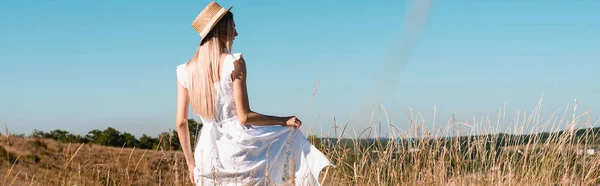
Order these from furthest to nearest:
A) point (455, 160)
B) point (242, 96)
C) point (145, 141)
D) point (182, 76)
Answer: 1. point (145, 141)
2. point (455, 160)
3. point (182, 76)
4. point (242, 96)

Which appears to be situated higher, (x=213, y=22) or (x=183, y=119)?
(x=213, y=22)

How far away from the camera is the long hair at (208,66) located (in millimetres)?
4117

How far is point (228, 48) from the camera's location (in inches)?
165

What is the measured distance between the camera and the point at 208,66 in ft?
13.4

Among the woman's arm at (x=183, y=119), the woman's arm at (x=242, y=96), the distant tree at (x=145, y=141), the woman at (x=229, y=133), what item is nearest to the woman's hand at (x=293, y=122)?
the woman at (x=229, y=133)

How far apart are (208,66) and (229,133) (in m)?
0.46

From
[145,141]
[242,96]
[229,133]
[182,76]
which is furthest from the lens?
[145,141]

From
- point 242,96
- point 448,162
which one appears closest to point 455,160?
point 448,162

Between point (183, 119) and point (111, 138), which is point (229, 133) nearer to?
point (183, 119)

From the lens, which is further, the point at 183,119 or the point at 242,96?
the point at 183,119

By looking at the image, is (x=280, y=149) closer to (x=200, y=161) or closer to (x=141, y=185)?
(x=200, y=161)

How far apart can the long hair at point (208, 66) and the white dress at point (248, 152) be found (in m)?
0.07

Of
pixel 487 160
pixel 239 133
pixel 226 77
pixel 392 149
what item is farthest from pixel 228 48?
pixel 487 160

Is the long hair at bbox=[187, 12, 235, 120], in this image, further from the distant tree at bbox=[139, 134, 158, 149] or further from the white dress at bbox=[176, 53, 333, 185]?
the distant tree at bbox=[139, 134, 158, 149]
